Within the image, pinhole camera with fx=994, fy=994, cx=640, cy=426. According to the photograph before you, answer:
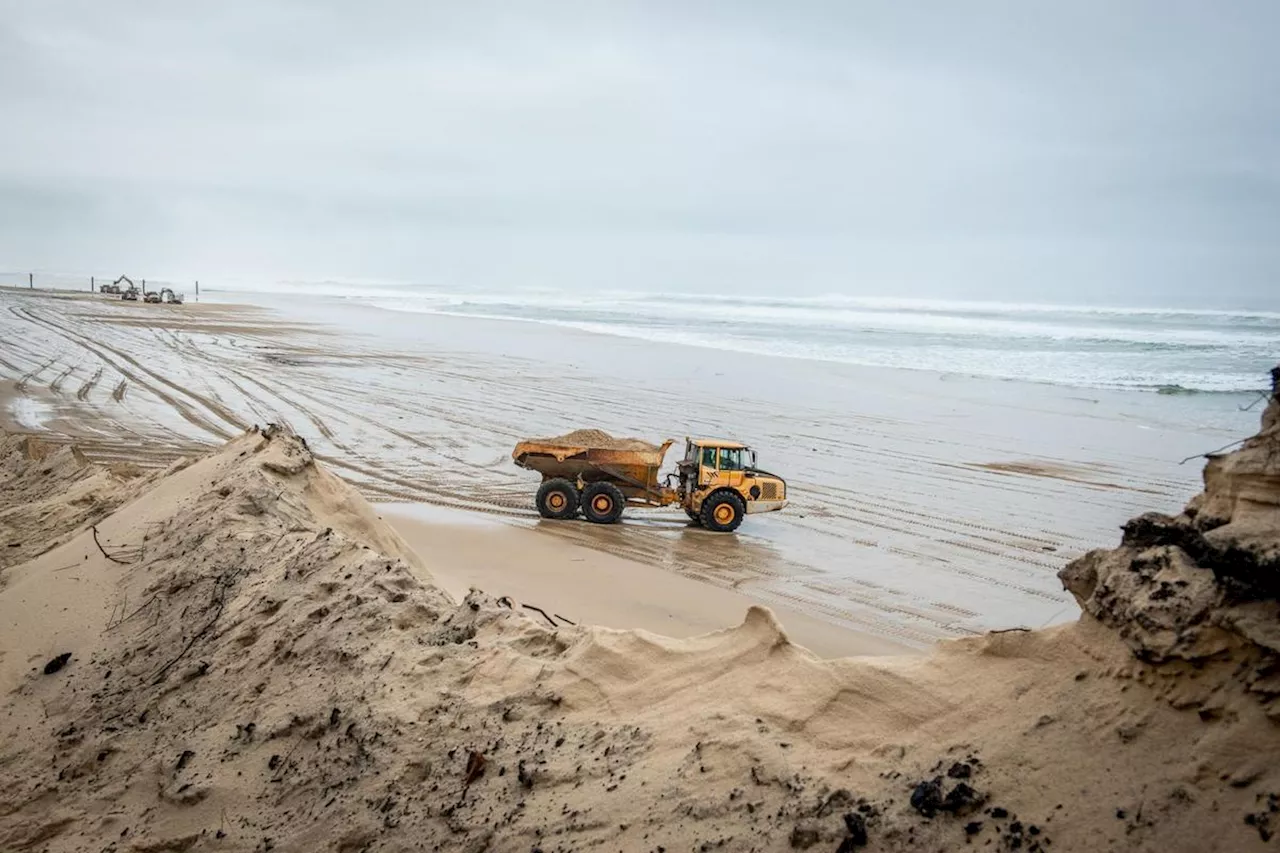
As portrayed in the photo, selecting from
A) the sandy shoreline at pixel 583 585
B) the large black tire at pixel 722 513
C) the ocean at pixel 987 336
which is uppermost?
the ocean at pixel 987 336

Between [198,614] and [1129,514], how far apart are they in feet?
45.6

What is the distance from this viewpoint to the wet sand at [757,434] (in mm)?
12805

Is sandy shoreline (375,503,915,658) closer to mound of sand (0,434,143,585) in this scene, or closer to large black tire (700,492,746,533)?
large black tire (700,492,746,533)

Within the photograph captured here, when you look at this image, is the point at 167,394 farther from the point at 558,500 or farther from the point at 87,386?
the point at 558,500

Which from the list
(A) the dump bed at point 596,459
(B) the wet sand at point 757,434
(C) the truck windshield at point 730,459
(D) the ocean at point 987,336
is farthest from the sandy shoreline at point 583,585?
(D) the ocean at point 987,336

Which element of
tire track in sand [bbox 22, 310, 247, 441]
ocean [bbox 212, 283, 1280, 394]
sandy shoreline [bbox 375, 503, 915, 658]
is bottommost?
sandy shoreline [bbox 375, 503, 915, 658]

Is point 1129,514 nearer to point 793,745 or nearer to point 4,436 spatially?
point 793,745

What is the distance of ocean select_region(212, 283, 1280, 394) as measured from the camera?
36438 mm

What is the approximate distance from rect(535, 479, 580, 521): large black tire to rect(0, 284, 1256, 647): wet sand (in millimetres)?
376

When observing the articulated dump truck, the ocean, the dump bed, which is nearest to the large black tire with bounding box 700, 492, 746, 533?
the articulated dump truck

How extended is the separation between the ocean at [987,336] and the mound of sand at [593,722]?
3093 centimetres

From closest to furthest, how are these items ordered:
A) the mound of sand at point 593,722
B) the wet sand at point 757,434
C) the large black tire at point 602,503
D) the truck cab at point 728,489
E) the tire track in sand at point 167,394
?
1. the mound of sand at point 593,722
2. the wet sand at point 757,434
3. the truck cab at point 728,489
4. the large black tire at point 602,503
5. the tire track in sand at point 167,394

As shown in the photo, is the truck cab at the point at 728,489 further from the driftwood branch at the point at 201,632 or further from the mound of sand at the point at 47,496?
the driftwood branch at the point at 201,632

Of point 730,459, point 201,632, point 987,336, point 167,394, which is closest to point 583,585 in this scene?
point 730,459
